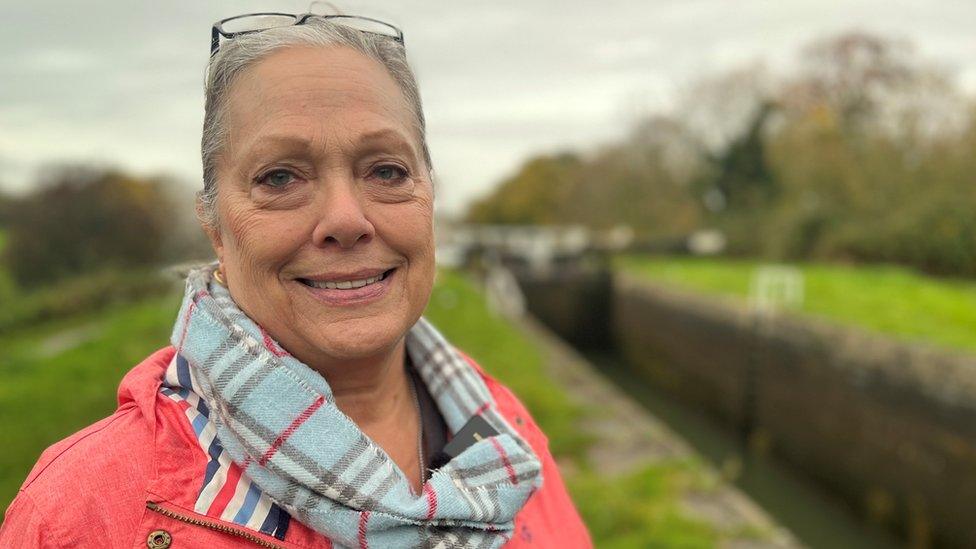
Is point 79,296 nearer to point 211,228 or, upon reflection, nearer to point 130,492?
point 211,228

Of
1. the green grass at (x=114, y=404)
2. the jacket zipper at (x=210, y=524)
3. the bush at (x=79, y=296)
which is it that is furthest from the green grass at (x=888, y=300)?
the bush at (x=79, y=296)

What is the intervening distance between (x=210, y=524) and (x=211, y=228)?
1.67 ft

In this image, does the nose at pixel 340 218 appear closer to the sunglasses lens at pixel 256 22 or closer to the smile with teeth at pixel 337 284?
the smile with teeth at pixel 337 284

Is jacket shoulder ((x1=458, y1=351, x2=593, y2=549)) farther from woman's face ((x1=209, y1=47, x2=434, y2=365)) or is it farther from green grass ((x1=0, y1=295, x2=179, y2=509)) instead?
green grass ((x1=0, y1=295, x2=179, y2=509))

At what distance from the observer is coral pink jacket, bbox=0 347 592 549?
44.8 inches

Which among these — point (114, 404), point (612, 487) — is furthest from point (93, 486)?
point (114, 404)

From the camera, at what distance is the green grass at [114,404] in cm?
472

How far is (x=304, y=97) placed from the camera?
1288mm

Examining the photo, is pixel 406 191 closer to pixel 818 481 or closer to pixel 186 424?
pixel 186 424

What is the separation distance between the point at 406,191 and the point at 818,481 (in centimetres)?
1022

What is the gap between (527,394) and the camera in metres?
7.73

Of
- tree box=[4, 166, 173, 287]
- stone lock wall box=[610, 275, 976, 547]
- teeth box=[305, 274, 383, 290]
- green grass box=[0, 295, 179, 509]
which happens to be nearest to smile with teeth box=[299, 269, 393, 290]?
teeth box=[305, 274, 383, 290]

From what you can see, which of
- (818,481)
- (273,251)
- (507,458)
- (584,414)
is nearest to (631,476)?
(584,414)

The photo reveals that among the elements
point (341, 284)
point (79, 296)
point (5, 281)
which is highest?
point (341, 284)
